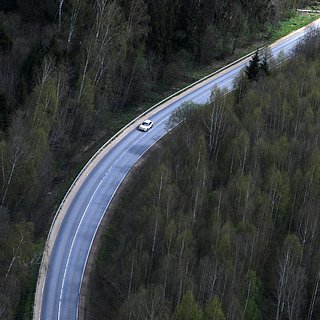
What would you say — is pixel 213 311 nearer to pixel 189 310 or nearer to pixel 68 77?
pixel 189 310

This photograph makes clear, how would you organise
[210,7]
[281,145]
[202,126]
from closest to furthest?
[281,145] → [202,126] → [210,7]

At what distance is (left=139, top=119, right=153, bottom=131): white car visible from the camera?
71.9m

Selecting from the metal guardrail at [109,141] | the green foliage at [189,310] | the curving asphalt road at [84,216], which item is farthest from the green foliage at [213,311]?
the metal guardrail at [109,141]

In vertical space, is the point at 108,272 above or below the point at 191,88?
below

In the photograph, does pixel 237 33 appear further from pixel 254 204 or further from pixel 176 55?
pixel 254 204

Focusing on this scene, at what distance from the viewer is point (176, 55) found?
3263 inches

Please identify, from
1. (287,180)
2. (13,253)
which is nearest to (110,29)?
(287,180)

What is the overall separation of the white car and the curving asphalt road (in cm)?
47

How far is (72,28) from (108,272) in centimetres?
2966

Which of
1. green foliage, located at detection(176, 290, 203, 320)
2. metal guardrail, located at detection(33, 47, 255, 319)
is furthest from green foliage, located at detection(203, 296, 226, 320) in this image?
metal guardrail, located at detection(33, 47, 255, 319)

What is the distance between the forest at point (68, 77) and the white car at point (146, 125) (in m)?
2.88

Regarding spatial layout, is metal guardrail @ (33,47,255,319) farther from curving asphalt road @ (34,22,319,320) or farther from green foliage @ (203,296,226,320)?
green foliage @ (203,296,226,320)

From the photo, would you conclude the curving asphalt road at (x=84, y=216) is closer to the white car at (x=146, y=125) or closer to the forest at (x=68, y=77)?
the white car at (x=146, y=125)

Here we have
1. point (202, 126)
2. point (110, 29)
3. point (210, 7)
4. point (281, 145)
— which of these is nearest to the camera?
point (281, 145)
